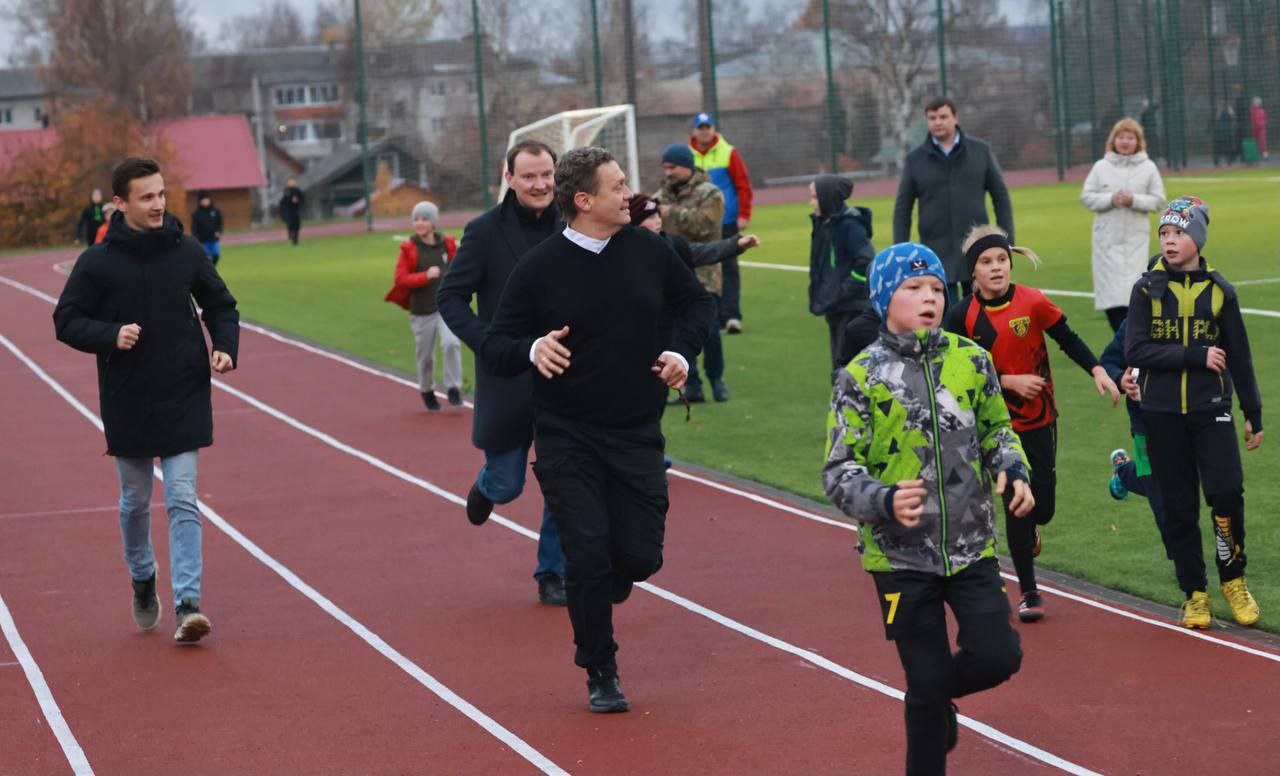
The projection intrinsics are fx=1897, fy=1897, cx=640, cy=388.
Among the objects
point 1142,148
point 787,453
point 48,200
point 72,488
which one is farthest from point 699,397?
point 48,200

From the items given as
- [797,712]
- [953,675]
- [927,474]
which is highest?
[927,474]

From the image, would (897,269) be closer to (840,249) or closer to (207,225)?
(840,249)

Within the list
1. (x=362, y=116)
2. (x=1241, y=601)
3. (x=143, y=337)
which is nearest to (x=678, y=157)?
(x=143, y=337)

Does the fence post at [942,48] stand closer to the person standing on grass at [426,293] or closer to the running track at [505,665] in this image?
the person standing on grass at [426,293]

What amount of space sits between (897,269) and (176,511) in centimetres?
425

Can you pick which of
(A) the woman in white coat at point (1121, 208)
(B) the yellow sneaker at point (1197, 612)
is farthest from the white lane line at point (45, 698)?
(A) the woman in white coat at point (1121, 208)

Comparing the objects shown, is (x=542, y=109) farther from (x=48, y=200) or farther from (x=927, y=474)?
(x=927, y=474)

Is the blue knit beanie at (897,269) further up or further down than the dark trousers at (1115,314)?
further up

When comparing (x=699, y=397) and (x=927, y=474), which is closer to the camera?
(x=927, y=474)

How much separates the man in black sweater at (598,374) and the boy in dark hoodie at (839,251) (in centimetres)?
531

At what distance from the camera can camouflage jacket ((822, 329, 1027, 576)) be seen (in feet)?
18.3

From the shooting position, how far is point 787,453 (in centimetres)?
1318

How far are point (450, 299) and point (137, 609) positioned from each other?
7.25 feet

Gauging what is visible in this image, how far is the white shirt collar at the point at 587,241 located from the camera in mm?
Result: 7035
